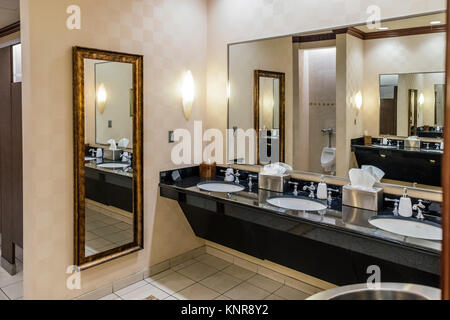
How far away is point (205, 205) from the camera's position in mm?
2855

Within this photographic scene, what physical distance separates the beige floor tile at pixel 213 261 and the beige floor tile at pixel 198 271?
0.06 metres

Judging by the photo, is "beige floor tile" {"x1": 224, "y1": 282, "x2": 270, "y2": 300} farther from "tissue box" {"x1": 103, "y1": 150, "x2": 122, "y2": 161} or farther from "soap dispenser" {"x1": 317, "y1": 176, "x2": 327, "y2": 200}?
"tissue box" {"x1": 103, "y1": 150, "x2": 122, "y2": 161}

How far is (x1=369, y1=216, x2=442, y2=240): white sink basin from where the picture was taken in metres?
2.04

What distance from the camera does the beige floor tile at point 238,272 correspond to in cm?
326

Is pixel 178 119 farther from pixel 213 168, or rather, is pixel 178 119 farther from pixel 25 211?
pixel 25 211

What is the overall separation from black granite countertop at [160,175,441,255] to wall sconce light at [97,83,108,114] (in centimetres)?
85

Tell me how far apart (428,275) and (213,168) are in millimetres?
2074

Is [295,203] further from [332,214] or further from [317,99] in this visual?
[317,99]

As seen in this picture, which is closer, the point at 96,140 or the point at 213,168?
the point at 96,140

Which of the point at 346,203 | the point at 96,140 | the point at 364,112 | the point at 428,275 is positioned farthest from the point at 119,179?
the point at 428,275

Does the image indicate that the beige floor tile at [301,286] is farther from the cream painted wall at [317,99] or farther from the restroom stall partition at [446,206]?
the restroom stall partition at [446,206]

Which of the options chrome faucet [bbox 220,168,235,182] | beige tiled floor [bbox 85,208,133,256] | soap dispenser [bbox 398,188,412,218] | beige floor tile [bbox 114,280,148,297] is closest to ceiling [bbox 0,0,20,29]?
beige tiled floor [bbox 85,208,133,256]

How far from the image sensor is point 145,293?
2.92m
